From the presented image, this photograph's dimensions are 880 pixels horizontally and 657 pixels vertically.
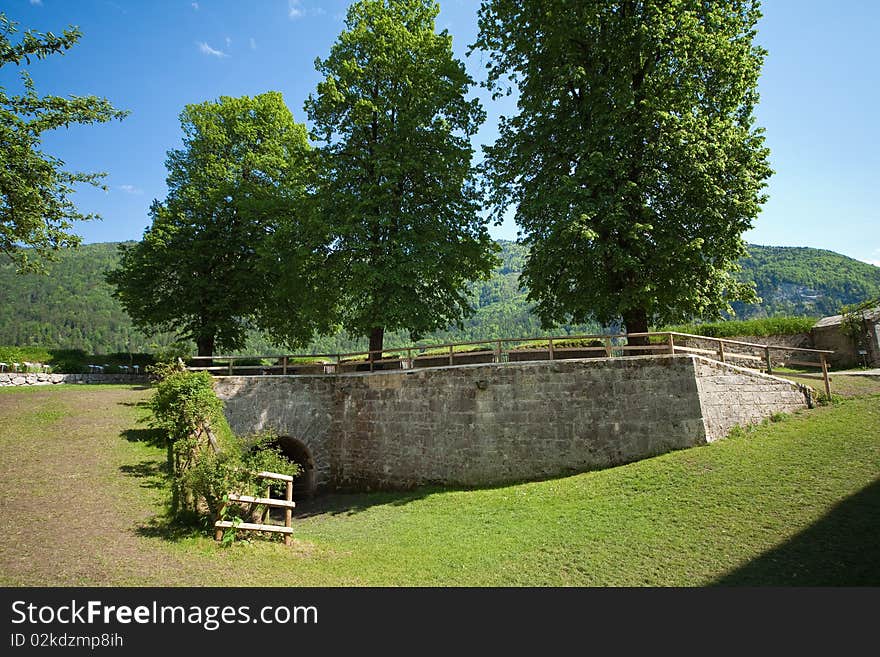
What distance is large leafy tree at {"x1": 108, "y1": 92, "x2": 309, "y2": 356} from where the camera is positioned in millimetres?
22375

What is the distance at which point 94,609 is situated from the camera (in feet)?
18.9

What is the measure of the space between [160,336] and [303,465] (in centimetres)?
13791

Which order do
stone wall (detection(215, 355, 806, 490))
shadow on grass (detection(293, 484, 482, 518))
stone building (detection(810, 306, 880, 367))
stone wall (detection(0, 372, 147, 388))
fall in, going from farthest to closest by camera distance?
stone wall (detection(0, 372, 147, 388)), stone building (detection(810, 306, 880, 367)), shadow on grass (detection(293, 484, 482, 518)), stone wall (detection(215, 355, 806, 490))

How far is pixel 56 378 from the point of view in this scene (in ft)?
79.2

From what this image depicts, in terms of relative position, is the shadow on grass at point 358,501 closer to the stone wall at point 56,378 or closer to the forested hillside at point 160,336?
the stone wall at point 56,378

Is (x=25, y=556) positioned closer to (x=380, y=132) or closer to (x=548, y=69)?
(x=380, y=132)

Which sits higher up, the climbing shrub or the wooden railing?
the wooden railing

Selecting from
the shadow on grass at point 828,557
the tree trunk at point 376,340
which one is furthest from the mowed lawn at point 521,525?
the tree trunk at point 376,340

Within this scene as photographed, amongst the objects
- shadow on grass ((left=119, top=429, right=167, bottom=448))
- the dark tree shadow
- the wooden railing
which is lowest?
the dark tree shadow

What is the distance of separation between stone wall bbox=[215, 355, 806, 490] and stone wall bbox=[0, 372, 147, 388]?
44.1ft

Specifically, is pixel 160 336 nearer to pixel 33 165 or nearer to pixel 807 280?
pixel 33 165

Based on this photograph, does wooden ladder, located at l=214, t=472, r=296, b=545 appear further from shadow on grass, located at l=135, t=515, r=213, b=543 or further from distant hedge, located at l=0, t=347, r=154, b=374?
distant hedge, located at l=0, t=347, r=154, b=374

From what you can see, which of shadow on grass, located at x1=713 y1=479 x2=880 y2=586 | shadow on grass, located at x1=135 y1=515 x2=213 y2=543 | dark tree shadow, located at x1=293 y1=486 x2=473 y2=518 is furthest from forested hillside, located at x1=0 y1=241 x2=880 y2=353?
shadow on grass, located at x1=713 y1=479 x2=880 y2=586

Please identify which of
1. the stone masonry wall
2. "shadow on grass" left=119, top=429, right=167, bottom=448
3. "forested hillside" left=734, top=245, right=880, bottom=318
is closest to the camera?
the stone masonry wall
